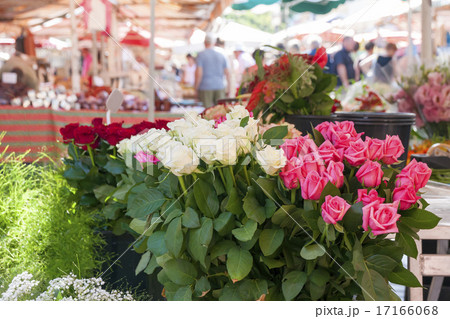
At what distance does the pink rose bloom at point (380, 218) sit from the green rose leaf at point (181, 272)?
33 cm

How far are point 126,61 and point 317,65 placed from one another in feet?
23.1

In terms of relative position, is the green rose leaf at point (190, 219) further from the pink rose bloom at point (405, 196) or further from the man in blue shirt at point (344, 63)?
the man in blue shirt at point (344, 63)

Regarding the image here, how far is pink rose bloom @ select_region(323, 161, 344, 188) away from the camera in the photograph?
864 mm

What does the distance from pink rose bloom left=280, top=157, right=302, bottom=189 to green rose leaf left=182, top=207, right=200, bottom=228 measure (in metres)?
0.17

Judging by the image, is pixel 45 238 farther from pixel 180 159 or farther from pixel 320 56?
pixel 320 56

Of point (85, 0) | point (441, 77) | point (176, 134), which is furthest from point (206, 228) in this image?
point (85, 0)

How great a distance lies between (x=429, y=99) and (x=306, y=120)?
2.72 ft

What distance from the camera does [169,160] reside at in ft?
2.94

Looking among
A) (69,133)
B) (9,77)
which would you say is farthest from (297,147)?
(9,77)

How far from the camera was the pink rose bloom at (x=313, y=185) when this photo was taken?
2.76ft

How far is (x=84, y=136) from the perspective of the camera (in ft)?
5.15

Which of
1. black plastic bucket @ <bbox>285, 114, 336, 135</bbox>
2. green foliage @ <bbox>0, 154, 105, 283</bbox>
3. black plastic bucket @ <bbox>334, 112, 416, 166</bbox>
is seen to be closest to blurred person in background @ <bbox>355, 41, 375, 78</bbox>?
black plastic bucket @ <bbox>285, 114, 336, 135</bbox>

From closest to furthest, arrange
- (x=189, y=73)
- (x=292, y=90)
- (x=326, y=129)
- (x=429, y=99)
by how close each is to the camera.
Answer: (x=326, y=129), (x=292, y=90), (x=429, y=99), (x=189, y=73)
